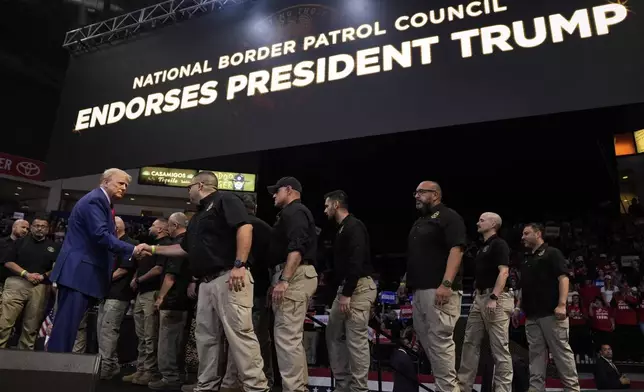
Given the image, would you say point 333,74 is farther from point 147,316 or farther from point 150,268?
point 147,316

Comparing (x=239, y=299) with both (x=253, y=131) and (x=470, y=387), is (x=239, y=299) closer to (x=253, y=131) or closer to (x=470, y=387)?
(x=470, y=387)

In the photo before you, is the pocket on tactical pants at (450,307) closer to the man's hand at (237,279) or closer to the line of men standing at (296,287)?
the line of men standing at (296,287)

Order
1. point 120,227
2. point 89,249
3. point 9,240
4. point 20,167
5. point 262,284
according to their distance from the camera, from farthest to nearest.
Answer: point 20,167
point 9,240
point 120,227
point 262,284
point 89,249

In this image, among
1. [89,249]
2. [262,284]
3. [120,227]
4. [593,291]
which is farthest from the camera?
[593,291]

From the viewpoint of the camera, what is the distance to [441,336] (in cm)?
308

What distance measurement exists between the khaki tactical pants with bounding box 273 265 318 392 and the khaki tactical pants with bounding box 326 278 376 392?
0.45 meters

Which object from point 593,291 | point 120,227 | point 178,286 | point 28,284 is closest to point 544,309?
point 178,286

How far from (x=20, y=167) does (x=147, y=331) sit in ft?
40.2

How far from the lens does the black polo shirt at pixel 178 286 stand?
3828 mm

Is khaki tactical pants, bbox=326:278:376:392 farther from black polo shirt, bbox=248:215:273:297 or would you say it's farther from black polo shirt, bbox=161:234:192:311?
black polo shirt, bbox=161:234:192:311

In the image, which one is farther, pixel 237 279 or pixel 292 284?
pixel 292 284

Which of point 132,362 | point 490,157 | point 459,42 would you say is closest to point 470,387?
point 459,42

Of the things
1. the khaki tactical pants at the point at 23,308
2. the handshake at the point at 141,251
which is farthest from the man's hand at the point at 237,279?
the khaki tactical pants at the point at 23,308

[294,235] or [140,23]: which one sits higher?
[140,23]
